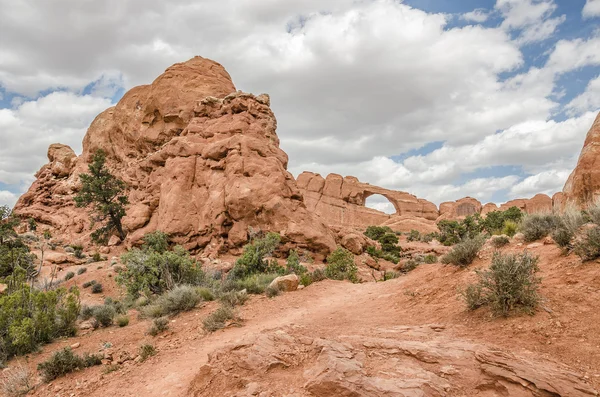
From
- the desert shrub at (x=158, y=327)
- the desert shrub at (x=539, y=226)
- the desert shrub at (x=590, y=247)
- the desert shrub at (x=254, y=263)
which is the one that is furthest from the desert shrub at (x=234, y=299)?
the desert shrub at (x=539, y=226)

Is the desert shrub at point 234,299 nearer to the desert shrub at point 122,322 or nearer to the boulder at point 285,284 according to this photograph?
the boulder at point 285,284

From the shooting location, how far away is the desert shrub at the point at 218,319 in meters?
6.79

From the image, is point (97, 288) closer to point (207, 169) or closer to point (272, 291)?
point (207, 169)

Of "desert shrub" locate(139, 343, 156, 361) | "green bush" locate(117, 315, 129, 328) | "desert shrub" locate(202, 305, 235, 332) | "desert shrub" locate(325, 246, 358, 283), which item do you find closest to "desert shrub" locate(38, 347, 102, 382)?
"desert shrub" locate(139, 343, 156, 361)

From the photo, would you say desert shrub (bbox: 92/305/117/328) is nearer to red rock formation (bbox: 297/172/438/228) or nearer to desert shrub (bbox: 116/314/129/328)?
desert shrub (bbox: 116/314/129/328)

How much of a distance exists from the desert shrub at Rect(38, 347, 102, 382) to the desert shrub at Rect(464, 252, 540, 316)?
20.3ft

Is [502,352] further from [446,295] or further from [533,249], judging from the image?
[533,249]

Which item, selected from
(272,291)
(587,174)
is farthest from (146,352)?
(587,174)

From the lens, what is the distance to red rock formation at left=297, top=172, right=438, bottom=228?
62.5 meters

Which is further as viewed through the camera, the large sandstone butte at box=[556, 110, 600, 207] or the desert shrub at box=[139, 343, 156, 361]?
the large sandstone butte at box=[556, 110, 600, 207]

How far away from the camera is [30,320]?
21.5 feet

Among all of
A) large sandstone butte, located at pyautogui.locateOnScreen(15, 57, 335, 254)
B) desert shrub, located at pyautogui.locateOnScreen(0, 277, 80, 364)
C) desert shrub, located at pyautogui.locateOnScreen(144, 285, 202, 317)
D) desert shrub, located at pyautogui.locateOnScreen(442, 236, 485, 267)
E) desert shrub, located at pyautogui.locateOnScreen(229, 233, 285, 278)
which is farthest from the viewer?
large sandstone butte, located at pyautogui.locateOnScreen(15, 57, 335, 254)

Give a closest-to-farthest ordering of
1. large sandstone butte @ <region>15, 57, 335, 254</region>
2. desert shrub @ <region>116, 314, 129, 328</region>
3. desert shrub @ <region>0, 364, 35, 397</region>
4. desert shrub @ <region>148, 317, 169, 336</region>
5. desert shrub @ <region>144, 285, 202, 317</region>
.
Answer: desert shrub @ <region>0, 364, 35, 397</region>
desert shrub @ <region>148, 317, 169, 336</region>
desert shrub @ <region>116, 314, 129, 328</region>
desert shrub @ <region>144, 285, 202, 317</region>
large sandstone butte @ <region>15, 57, 335, 254</region>

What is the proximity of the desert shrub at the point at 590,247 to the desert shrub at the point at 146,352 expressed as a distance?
7278mm
